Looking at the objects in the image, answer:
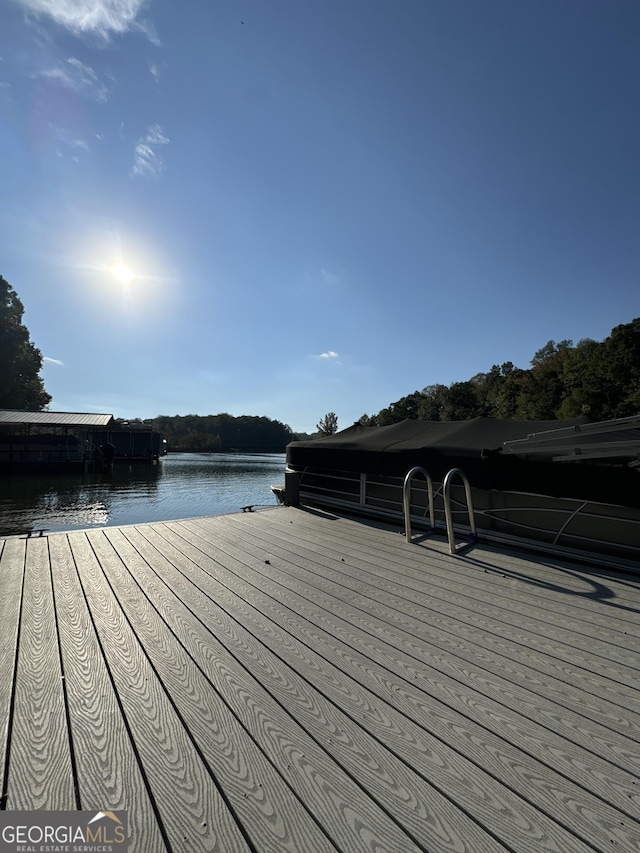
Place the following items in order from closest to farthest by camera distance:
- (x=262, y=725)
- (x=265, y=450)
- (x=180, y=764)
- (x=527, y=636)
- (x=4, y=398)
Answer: (x=180, y=764), (x=262, y=725), (x=527, y=636), (x=4, y=398), (x=265, y=450)

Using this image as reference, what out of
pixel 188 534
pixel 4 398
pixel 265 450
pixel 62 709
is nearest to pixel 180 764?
pixel 62 709

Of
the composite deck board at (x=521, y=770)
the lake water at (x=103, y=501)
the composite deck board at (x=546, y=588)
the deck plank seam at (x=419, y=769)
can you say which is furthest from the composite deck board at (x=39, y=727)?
the lake water at (x=103, y=501)

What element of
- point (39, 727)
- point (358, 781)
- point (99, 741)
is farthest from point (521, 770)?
point (39, 727)

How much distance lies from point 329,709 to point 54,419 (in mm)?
32300

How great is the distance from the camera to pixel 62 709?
58.8 inches

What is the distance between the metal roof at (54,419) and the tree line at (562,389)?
20491mm

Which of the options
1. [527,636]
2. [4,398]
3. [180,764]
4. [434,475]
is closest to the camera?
[180,764]

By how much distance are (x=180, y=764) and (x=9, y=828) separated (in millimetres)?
439

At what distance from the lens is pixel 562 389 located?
39.8 metres

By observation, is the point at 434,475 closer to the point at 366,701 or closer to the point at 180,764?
the point at 366,701

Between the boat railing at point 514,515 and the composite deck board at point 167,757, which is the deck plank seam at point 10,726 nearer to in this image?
the composite deck board at point 167,757

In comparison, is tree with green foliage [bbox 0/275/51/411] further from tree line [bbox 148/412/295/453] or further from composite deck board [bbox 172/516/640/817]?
composite deck board [bbox 172/516/640/817]

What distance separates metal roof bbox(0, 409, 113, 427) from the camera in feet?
85.4

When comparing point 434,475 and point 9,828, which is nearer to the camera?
point 9,828
